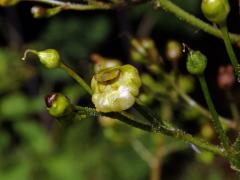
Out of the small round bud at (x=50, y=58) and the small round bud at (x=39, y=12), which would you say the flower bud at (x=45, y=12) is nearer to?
the small round bud at (x=39, y=12)

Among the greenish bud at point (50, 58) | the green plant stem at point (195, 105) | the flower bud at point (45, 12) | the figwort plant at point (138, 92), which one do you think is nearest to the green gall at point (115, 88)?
the figwort plant at point (138, 92)

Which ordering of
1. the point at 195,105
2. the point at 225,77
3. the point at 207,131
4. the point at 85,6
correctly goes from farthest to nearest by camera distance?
the point at 207,131 → the point at 225,77 → the point at 195,105 → the point at 85,6

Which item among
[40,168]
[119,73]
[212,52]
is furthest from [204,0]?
[212,52]

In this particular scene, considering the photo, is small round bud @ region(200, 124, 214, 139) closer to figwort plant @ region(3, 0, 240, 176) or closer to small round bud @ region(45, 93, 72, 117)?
figwort plant @ region(3, 0, 240, 176)

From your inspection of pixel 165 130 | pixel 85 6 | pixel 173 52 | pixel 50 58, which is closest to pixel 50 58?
pixel 50 58

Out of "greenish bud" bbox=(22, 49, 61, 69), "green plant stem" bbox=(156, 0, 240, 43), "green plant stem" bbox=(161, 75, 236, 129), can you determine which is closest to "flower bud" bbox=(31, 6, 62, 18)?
"greenish bud" bbox=(22, 49, 61, 69)

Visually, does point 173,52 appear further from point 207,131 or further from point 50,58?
point 50,58

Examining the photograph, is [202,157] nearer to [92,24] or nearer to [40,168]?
[40,168]

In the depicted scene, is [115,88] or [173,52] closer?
[115,88]
